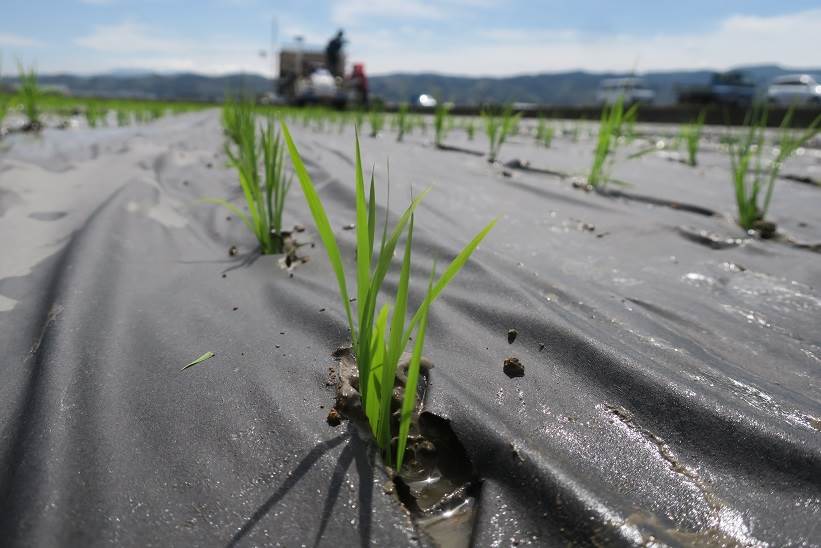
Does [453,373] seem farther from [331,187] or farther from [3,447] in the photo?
[331,187]

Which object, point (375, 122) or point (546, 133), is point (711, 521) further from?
point (375, 122)

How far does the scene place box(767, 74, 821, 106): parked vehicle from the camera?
402 inches

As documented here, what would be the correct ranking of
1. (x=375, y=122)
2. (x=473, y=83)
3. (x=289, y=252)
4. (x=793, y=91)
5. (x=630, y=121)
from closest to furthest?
(x=289, y=252) → (x=630, y=121) → (x=375, y=122) → (x=793, y=91) → (x=473, y=83)

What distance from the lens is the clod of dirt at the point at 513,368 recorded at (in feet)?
2.79

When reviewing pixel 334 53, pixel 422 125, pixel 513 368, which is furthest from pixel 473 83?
pixel 513 368

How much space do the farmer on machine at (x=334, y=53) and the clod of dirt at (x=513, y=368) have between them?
715 inches

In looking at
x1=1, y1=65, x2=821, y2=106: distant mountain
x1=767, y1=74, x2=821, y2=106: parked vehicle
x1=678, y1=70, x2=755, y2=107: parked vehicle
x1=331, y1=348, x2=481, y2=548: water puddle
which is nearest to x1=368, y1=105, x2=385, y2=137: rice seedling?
x1=331, y1=348, x2=481, y2=548: water puddle

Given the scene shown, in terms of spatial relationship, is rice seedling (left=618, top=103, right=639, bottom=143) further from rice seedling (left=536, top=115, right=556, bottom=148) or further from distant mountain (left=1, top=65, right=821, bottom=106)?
distant mountain (left=1, top=65, right=821, bottom=106)

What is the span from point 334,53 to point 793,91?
13087mm

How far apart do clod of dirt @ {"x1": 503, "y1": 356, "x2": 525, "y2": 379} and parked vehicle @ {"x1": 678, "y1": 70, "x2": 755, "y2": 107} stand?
16.4 meters

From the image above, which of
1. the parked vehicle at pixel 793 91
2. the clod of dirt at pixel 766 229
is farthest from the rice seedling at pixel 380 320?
the parked vehicle at pixel 793 91

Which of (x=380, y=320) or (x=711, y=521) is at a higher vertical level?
(x=380, y=320)

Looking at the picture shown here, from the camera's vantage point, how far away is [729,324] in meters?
1.09

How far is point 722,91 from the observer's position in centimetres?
1559
